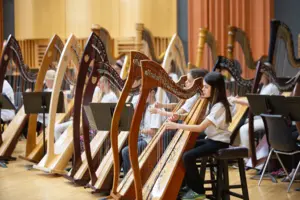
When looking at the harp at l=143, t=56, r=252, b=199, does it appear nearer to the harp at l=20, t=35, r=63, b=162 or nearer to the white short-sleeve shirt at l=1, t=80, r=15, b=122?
the harp at l=20, t=35, r=63, b=162

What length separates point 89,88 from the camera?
6.26 m

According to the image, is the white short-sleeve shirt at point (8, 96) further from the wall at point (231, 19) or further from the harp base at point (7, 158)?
the wall at point (231, 19)

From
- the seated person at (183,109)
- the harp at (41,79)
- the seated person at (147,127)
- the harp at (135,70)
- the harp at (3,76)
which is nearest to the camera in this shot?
the harp at (135,70)

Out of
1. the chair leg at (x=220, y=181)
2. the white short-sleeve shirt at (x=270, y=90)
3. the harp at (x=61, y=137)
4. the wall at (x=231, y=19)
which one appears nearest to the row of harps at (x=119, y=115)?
the harp at (x=61, y=137)

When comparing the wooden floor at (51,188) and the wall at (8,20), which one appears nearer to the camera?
the wooden floor at (51,188)

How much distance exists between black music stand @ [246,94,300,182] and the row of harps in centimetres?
37

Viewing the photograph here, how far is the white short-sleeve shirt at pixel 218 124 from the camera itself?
5.19 meters

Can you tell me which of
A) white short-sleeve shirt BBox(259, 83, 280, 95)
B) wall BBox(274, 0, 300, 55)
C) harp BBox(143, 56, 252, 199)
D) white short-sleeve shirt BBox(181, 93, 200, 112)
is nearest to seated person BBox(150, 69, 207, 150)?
A: white short-sleeve shirt BBox(181, 93, 200, 112)

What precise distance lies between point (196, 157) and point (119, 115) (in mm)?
763

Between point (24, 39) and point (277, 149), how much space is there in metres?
8.83

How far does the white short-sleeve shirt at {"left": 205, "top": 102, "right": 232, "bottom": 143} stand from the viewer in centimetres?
519

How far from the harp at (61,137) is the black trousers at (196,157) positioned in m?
Result: 2.18

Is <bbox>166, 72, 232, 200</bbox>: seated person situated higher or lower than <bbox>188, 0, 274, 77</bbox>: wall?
lower

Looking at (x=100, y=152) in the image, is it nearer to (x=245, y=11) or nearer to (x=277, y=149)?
(x=277, y=149)
